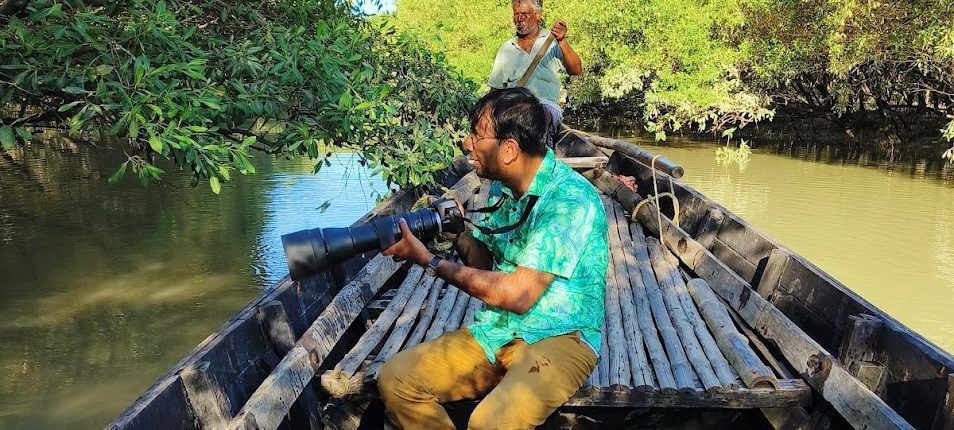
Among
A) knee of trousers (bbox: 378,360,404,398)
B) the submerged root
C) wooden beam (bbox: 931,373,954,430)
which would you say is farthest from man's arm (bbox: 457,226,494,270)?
wooden beam (bbox: 931,373,954,430)

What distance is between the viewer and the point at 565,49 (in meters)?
5.00

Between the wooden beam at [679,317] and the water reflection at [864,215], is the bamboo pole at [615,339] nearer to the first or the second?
the wooden beam at [679,317]

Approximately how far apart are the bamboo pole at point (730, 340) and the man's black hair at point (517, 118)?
118cm

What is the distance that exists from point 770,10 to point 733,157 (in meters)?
3.78

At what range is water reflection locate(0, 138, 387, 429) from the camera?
16.7ft

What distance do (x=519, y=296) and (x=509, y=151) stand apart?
18.1 inches

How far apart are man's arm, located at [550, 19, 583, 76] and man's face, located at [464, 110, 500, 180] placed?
2822 mm

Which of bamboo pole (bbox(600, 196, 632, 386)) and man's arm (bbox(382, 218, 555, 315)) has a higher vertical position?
man's arm (bbox(382, 218, 555, 315))

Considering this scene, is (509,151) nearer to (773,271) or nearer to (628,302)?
(628,302)

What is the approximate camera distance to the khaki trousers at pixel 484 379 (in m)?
2.04

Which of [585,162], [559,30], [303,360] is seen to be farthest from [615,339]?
[585,162]

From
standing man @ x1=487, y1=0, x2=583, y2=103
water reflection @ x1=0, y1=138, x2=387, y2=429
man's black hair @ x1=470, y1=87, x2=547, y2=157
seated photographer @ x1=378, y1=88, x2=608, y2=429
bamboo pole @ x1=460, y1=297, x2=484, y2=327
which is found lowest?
water reflection @ x1=0, y1=138, x2=387, y2=429

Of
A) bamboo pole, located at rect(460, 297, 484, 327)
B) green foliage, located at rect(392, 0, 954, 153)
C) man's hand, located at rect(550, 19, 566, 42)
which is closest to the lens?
bamboo pole, located at rect(460, 297, 484, 327)

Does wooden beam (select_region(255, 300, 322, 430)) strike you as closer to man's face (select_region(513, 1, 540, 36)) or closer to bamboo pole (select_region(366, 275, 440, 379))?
bamboo pole (select_region(366, 275, 440, 379))
